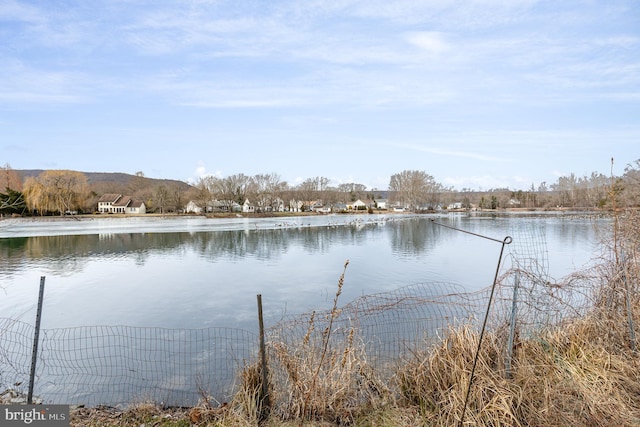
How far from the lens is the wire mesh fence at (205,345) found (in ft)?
17.4

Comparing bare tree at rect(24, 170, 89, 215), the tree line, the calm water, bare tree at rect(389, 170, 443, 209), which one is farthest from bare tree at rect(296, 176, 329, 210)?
the calm water

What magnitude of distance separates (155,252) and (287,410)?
2151 cm

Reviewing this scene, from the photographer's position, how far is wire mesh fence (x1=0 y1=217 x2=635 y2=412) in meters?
5.31

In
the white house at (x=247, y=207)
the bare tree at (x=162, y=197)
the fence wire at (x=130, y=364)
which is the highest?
the bare tree at (x=162, y=197)

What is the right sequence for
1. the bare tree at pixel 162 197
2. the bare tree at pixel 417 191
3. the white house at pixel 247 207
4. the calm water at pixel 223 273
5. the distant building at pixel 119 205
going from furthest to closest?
the bare tree at pixel 417 191 < the distant building at pixel 119 205 < the white house at pixel 247 207 < the bare tree at pixel 162 197 < the calm water at pixel 223 273

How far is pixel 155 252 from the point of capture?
23.6 metres

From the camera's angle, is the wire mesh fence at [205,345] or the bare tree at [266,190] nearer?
the wire mesh fence at [205,345]

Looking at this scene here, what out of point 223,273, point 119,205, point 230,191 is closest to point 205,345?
point 223,273

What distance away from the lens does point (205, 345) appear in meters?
8.07

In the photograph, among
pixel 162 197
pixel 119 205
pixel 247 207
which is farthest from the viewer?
pixel 119 205

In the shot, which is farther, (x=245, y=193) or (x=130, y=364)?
(x=245, y=193)

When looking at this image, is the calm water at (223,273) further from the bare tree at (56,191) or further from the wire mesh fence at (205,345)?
the bare tree at (56,191)

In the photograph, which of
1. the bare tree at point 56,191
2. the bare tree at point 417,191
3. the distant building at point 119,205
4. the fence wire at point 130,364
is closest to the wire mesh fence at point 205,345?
the fence wire at point 130,364

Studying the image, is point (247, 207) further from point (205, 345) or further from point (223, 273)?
point (205, 345)
